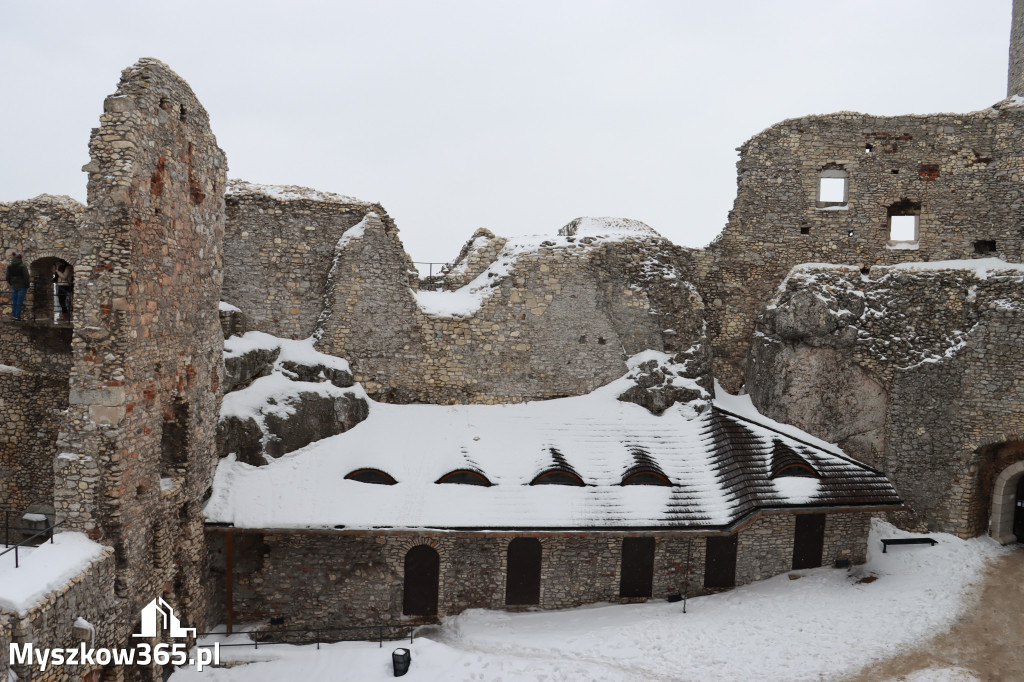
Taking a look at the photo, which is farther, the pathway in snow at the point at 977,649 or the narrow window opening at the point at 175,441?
the narrow window opening at the point at 175,441

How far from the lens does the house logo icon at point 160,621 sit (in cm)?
1212

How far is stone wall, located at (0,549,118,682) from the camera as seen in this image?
896 centimetres

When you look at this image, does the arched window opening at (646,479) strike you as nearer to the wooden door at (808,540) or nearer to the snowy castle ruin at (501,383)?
the snowy castle ruin at (501,383)

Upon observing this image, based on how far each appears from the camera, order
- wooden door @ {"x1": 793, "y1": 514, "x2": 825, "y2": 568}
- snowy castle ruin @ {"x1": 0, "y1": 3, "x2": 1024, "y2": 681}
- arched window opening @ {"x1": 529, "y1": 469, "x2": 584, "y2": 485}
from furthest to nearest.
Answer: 1. wooden door @ {"x1": 793, "y1": 514, "x2": 825, "y2": 568}
2. arched window opening @ {"x1": 529, "y1": 469, "x2": 584, "y2": 485}
3. snowy castle ruin @ {"x1": 0, "y1": 3, "x2": 1024, "y2": 681}

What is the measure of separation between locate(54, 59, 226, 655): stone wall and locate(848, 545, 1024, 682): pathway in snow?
13.0 meters

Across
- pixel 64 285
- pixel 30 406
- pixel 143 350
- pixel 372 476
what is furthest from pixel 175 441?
pixel 64 285

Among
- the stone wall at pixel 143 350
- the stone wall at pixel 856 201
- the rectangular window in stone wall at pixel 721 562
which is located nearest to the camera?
the stone wall at pixel 143 350

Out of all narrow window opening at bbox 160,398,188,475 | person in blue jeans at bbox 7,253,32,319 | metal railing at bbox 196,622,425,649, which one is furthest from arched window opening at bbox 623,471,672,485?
person in blue jeans at bbox 7,253,32,319

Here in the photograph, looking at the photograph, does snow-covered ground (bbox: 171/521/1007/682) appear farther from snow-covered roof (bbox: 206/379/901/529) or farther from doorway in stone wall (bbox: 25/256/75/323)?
doorway in stone wall (bbox: 25/256/75/323)

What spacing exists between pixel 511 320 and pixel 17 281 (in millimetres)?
11263

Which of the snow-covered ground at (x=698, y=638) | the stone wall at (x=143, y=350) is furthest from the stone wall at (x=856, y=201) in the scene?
the stone wall at (x=143, y=350)

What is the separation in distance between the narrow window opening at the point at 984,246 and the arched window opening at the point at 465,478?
→ 52.9 ft

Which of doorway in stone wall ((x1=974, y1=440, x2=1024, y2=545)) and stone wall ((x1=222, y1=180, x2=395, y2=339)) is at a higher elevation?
stone wall ((x1=222, y1=180, x2=395, y2=339))

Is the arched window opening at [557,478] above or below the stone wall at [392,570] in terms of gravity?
above
